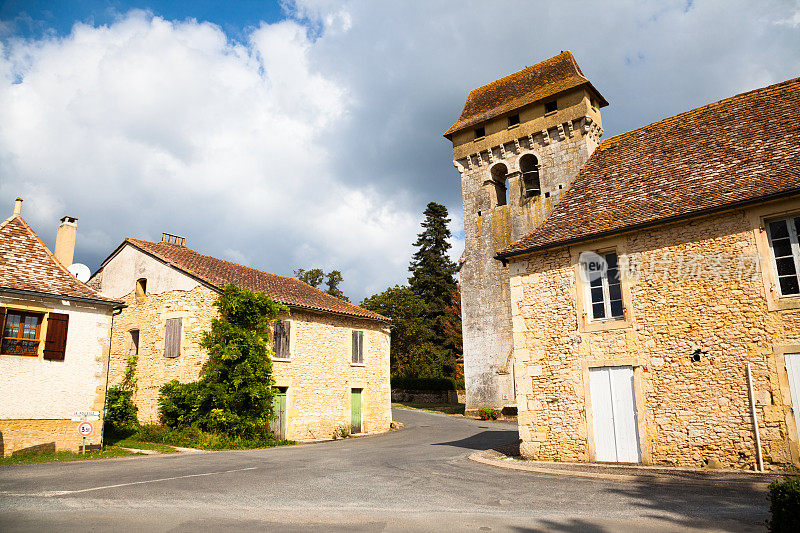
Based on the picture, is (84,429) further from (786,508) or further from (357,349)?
(786,508)

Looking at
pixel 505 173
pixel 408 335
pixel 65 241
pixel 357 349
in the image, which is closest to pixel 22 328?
pixel 65 241

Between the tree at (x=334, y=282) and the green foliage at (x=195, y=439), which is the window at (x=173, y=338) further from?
the tree at (x=334, y=282)

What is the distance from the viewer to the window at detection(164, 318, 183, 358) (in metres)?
18.4

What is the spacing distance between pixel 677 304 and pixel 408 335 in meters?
31.3

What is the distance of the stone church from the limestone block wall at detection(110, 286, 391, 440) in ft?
32.3

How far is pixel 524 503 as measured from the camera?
23.2ft

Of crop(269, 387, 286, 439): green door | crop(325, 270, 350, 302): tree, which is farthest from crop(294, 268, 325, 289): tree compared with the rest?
crop(269, 387, 286, 439): green door

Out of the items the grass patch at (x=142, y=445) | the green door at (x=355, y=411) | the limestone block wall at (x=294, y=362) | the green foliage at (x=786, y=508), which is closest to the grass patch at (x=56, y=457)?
the grass patch at (x=142, y=445)

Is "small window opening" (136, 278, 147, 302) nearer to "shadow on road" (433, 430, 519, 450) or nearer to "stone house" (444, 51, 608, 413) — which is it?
"shadow on road" (433, 430, 519, 450)

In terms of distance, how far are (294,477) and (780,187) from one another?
10.4 metres

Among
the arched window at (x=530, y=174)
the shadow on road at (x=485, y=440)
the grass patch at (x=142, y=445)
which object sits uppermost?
the arched window at (x=530, y=174)

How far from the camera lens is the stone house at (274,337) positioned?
18.5 m

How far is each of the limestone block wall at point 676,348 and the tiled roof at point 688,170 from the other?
438mm

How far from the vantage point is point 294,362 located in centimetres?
1934
